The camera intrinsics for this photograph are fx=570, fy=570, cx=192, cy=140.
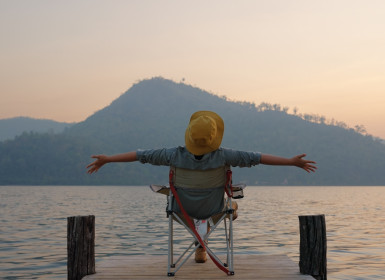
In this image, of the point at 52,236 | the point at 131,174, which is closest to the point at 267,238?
the point at 52,236

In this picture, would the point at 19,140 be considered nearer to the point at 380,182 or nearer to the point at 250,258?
the point at 380,182

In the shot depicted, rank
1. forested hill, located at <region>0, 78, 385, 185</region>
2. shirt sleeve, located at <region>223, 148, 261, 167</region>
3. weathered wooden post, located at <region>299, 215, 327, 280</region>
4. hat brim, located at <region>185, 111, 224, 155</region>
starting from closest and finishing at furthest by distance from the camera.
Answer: hat brim, located at <region>185, 111, 224, 155</region> → shirt sleeve, located at <region>223, 148, 261, 167</region> → weathered wooden post, located at <region>299, 215, 327, 280</region> → forested hill, located at <region>0, 78, 385, 185</region>

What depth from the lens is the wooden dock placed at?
21.7 feet

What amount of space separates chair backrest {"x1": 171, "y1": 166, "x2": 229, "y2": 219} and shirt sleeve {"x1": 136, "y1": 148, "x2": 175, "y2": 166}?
0.14 metres

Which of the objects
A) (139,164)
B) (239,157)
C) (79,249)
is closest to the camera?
(239,157)

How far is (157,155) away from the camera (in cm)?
652

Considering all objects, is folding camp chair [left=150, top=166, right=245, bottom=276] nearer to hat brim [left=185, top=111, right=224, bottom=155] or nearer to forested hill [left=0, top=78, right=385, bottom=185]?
hat brim [left=185, top=111, right=224, bottom=155]

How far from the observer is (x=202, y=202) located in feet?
21.4

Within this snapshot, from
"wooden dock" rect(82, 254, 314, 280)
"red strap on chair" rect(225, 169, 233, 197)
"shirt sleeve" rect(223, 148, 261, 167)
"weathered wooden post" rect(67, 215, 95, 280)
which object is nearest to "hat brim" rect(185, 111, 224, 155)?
"shirt sleeve" rect(223, 148, 261, 167)

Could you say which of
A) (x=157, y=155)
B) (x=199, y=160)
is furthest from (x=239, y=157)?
(x=157, y=155)

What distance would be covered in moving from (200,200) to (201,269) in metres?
1.09

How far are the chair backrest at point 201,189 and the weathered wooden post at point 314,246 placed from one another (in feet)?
4.08

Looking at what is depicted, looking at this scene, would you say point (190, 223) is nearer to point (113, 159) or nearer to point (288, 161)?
point (113, 159)

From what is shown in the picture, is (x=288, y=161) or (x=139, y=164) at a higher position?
(x=139, y=164)
